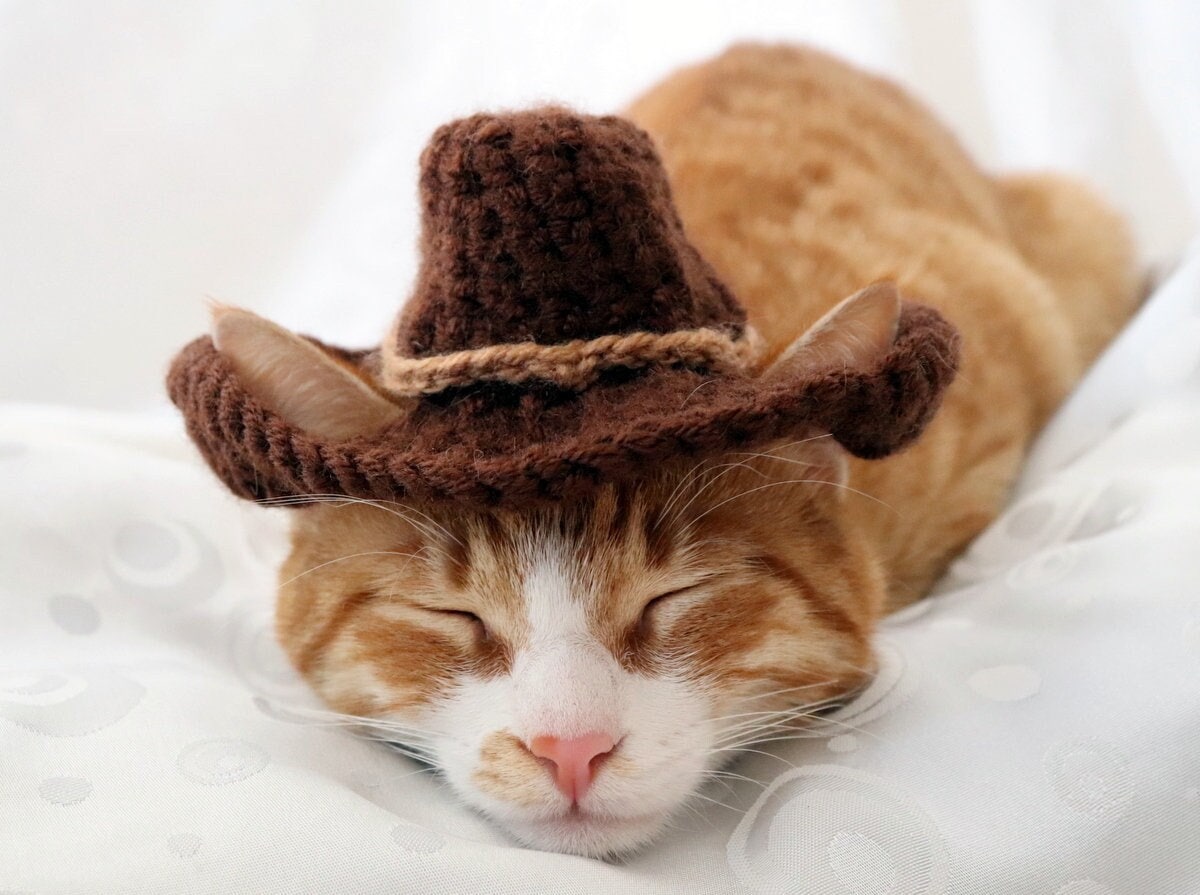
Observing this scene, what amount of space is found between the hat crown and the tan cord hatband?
0.06ft

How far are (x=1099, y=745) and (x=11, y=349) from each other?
198cm

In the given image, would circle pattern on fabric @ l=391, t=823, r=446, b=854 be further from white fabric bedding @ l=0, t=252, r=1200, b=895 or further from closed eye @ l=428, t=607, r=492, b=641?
closed eye @ l=428, t=607, r=492, b=641

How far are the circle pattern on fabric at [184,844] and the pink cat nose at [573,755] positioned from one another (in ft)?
0.88

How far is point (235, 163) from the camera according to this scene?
2.38 metres

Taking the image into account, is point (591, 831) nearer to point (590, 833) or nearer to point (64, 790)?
point (590, 833)

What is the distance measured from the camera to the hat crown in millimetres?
920

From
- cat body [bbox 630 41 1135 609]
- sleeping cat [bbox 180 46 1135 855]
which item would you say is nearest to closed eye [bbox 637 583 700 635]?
sleeping cat [bbox 180 46 1135 855]

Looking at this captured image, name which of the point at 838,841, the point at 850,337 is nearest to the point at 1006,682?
A: the point at 838,841

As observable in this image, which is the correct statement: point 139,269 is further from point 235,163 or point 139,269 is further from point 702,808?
point 702,808

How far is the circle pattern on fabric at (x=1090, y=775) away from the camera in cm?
91

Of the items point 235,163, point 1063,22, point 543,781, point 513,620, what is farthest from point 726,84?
point 543,781

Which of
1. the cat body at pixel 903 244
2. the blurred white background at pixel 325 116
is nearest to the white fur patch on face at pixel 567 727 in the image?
the cat body at pixel 903 244

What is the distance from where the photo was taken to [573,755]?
0.91 m

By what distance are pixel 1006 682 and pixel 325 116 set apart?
199 cm
